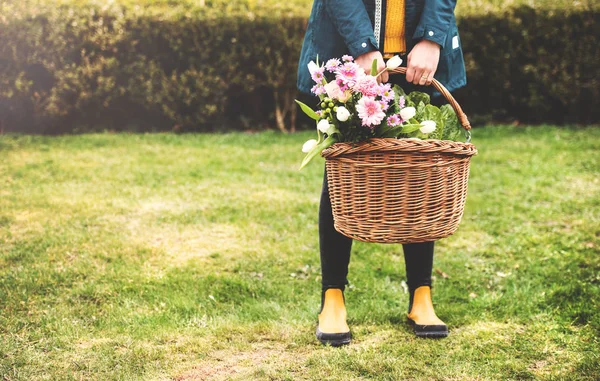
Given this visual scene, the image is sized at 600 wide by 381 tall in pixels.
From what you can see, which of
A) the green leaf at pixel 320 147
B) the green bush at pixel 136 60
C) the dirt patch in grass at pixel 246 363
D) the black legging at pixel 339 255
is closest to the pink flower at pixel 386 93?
the green leaf at pixel 320 147

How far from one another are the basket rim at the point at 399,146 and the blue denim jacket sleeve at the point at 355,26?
14.7 inches

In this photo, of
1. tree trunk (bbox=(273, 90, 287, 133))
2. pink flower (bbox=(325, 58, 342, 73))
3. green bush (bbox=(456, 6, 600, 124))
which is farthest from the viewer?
tree trunk (bbox=(273, 90, 287, 133))

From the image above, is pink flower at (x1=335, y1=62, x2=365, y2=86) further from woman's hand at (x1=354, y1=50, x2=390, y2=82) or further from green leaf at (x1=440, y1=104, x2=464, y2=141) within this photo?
green leaf at (x1=440, y1=104, x2=464, y2=141)

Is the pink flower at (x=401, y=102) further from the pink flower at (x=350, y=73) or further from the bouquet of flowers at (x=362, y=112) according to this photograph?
the pink flower at (x=350, y=73)

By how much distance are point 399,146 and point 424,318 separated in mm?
896

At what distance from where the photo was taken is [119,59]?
6836 mm

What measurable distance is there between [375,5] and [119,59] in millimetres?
5315

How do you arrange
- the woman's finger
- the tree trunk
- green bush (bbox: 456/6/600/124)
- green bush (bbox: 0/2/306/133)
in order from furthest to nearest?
the tree trunk
green bush (bbox: 456/6/600/124)
green bush (bbox: 0/2/306/133)
the woman's finger

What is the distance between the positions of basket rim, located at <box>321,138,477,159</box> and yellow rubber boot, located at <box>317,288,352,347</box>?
2.41 feet

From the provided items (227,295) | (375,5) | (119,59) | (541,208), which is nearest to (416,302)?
(227,295)

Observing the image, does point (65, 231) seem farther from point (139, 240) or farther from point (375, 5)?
point (375, 5)

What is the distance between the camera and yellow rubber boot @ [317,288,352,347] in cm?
235

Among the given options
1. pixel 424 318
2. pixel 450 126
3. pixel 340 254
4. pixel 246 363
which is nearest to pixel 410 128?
pixel 450 126


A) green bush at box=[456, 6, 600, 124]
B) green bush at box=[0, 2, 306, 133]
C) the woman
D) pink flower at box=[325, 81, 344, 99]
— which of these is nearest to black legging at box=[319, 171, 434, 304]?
the woman
